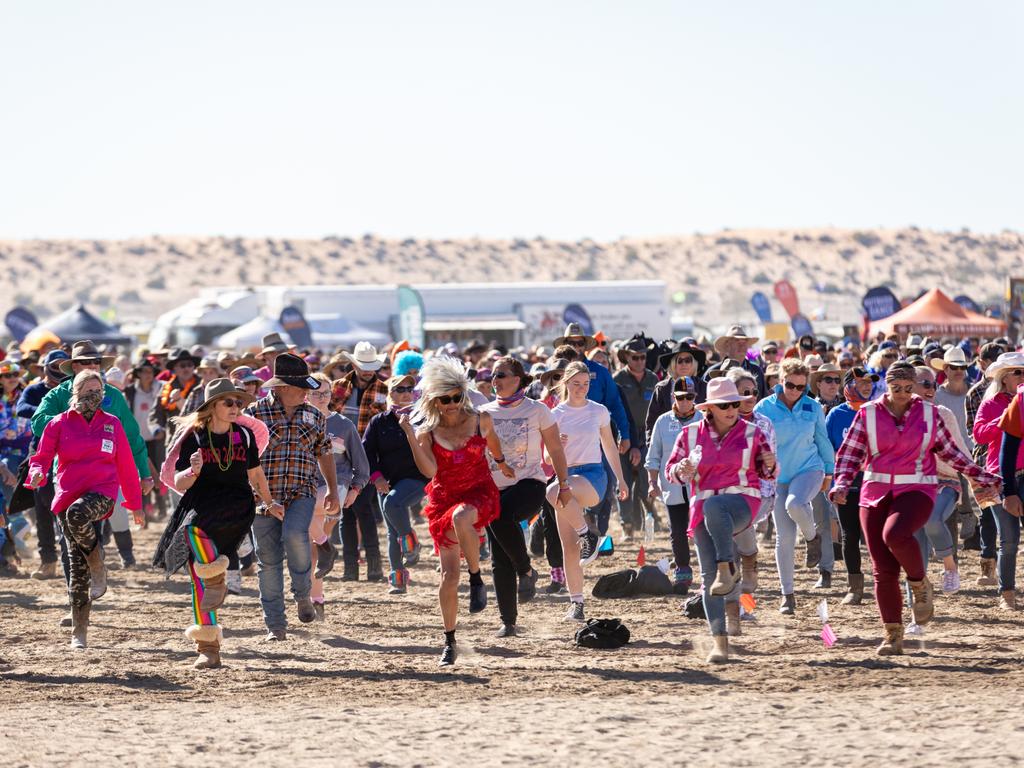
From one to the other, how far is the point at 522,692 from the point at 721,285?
360 feet

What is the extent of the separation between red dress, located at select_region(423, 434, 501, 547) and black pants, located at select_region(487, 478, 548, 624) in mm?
787

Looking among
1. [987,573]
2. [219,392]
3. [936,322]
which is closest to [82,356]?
[219,392]

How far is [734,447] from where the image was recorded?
898 centimetres

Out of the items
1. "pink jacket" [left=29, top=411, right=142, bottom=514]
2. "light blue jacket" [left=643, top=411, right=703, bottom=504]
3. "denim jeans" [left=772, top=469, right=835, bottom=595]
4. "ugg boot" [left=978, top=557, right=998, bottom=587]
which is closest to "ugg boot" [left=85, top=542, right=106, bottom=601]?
"pink jacket" [left=29, top=411, right=142, bottom=514]

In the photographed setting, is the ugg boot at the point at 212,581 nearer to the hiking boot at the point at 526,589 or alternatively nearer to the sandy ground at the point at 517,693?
the sandy ground at the point at 517,693

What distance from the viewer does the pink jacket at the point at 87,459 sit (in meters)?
9.88

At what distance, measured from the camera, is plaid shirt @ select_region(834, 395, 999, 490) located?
9.02m

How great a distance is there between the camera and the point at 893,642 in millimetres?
9125

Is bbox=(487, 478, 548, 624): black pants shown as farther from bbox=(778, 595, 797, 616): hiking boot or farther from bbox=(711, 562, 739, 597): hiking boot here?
bbox=(778, 595, 797, 616): hiking boot

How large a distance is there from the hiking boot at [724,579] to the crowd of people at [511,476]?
0.04 feet

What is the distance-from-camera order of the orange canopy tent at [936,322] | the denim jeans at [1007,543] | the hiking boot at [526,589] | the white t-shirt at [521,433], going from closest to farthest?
the white t-shirt at [521,433], the denim jeans at [1007,543], the hiking boot at [526,589], the orange canopy tent at [936,322]

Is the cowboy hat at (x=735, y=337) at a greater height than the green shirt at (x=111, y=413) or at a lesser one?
greater

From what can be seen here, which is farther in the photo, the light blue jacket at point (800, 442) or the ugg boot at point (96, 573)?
the light blue jacket at point (800, 442)

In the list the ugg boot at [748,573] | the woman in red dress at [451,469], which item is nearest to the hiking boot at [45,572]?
the woman in red dress at [451,469]
